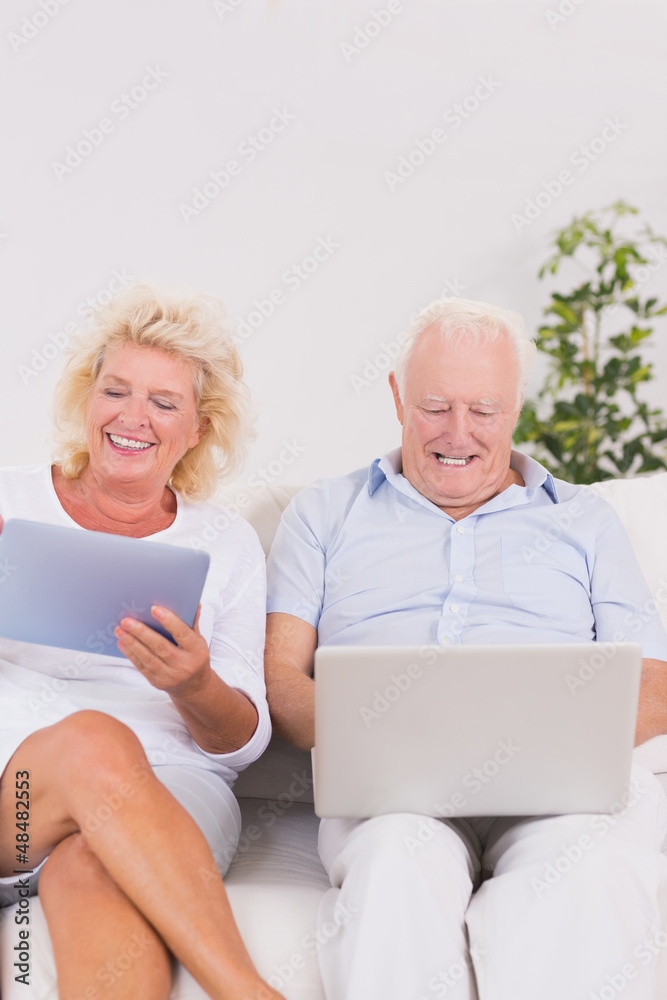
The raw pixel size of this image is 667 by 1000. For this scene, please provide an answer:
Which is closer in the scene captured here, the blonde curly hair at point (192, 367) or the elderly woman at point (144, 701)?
the elderly woman at point (144, 701)

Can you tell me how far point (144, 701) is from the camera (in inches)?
54.7

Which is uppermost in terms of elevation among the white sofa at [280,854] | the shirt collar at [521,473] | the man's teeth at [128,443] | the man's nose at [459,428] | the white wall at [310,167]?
the white wall at [310,167]

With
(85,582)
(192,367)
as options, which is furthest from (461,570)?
(85,582)

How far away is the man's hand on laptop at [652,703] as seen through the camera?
1448 millimetres

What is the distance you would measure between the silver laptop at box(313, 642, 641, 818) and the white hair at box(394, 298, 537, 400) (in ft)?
2.75

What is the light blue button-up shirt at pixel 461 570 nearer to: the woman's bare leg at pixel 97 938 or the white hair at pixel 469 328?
the white hair at pixel 469 328

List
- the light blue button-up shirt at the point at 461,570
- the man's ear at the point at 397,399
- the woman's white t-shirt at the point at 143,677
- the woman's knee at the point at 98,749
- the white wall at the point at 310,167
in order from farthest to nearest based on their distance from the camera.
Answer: the white wall at the point at 310,167 → the man's ear at the point at 397,399 → the light blue button-up shirt at the point at 461,570 → the woman's white t-shirt at the point at 143,677 → the woman's knee at the point at 98,749

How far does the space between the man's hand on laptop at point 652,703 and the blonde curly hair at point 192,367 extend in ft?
2.83

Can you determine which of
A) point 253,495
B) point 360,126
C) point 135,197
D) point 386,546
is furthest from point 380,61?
point 386,546

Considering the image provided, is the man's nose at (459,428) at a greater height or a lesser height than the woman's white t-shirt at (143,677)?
greater

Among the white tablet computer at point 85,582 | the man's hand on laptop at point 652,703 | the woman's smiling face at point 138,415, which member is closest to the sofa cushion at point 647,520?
the man's hand on laptop at point 652,703

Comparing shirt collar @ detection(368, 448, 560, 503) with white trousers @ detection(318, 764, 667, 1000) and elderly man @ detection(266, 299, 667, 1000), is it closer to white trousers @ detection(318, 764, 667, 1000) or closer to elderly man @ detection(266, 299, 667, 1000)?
elderly man @ detection(266, 299, 667, 1000)

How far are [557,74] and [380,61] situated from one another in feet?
2.07

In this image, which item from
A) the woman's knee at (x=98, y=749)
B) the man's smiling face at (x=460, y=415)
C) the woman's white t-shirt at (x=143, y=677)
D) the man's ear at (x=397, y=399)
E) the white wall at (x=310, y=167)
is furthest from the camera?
the white wall at (x=310, y=167)
